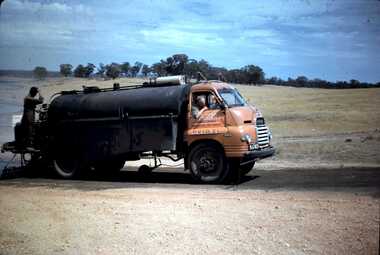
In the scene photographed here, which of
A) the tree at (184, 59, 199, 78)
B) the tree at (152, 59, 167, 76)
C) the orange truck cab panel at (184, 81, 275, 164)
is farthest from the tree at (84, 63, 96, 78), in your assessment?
the orange truck cab panel at (184, 81, 275, 164)

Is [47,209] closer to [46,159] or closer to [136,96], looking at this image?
[136,96]

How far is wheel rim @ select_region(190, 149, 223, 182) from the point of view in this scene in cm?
1408

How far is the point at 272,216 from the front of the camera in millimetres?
8992

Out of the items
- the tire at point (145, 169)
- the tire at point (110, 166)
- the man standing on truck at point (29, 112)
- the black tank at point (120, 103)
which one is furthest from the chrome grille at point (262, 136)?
the man standing on truck at point (29, 112)

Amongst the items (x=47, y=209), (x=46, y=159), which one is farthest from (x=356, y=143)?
(x=47, y=209)

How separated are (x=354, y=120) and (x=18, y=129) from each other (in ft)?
53.9

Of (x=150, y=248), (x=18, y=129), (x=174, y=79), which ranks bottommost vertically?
(x=150, y=248)

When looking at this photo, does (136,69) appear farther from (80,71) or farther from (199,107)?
(199,107)

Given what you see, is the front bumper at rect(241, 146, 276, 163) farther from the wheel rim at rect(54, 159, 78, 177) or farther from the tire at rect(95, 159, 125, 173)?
the wheel rim at rect(54, 159, 78, 177)

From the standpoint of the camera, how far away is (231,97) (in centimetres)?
1465

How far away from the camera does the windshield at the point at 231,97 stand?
47.2ft

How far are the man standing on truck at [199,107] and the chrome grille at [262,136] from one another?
5.14ft

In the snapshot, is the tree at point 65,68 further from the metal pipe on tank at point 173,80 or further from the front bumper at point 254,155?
the front bumper at point 254,155

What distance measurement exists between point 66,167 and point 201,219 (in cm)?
891
